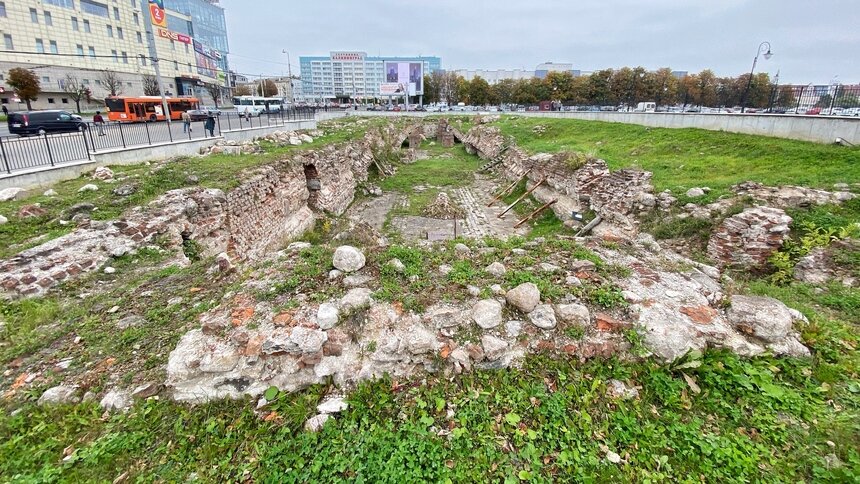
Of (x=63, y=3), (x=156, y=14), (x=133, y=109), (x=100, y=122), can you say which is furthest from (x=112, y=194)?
(x=63, y=3)

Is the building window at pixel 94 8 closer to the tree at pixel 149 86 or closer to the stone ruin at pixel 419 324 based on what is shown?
the tree at pixel 149 86

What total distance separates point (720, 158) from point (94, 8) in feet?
211

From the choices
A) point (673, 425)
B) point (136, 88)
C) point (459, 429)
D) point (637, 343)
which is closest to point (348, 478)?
point (459, 429)

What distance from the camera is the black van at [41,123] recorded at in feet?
65.4

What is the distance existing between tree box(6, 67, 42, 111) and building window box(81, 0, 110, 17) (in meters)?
12.1

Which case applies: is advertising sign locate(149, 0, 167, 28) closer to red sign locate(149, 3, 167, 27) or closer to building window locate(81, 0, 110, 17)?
red sign locate(149, 3, 167, 27)

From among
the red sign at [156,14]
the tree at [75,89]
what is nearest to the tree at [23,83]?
the tree at [75,89]

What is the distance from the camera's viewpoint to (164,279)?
6.34 m

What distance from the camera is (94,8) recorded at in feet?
147

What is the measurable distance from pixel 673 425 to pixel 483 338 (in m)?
2.06

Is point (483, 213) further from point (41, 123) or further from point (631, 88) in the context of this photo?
point (631, 88)

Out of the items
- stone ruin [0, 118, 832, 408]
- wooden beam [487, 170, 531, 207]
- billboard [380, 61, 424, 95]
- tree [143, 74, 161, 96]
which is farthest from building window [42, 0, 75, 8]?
wooden beam [487, 170, 531, 207]

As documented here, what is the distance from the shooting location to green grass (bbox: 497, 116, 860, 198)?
370 inches

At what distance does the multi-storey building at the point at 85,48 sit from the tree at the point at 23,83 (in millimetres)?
1318
